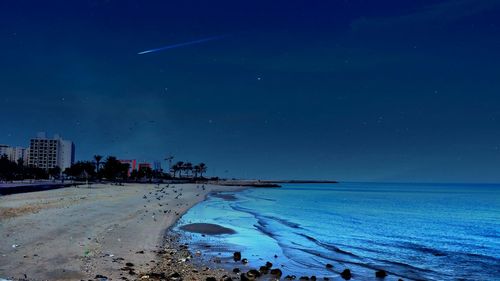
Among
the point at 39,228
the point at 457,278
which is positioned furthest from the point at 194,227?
the point at 457,278

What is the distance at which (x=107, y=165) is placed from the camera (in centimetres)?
16775

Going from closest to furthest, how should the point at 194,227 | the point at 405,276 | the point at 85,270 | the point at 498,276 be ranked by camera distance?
the point at 85,270 → the point at 405,276 → the point at 498,276 → the point at 194,227

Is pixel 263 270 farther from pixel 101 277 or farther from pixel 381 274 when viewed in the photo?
pixel 101 277

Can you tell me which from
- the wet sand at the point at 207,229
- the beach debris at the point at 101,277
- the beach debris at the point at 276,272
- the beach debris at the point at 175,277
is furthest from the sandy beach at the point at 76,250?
the wet sand at the point at 207,229

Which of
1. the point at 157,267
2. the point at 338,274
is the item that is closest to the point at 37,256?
the point at 157,267

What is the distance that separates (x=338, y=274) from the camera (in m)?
15.5

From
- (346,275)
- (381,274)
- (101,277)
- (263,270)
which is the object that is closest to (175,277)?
(101,277)

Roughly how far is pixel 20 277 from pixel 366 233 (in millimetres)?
25854

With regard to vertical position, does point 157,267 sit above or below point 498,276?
above

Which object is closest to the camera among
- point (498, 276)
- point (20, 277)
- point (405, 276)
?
point (20, 277)

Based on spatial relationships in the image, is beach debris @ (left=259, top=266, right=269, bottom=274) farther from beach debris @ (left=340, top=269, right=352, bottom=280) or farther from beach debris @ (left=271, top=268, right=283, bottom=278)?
beach debris @ (left=340, top=269, right=352, bottom=280)

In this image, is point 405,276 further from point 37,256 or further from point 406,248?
point 37,256

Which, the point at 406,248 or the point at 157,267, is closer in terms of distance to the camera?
the point at 157,267

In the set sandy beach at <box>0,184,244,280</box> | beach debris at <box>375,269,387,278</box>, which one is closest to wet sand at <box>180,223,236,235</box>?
sandy beach at <box>0,184,244,280</box>
